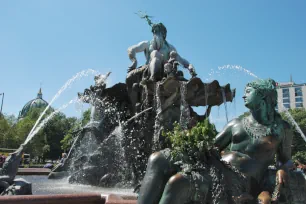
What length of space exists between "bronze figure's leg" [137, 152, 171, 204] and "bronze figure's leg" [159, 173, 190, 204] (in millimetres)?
92

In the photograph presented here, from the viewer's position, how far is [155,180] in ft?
8.39

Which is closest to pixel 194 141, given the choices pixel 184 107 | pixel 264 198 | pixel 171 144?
pixel 264 198

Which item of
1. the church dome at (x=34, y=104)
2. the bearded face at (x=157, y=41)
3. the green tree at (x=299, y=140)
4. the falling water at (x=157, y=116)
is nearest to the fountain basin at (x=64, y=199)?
the falling water at (x=157, y=116)

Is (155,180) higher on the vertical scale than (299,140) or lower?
lower

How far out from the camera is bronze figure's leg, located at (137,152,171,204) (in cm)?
255

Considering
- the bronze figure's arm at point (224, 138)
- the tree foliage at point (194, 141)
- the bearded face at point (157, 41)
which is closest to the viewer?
the tree foliage at point (194, 141)

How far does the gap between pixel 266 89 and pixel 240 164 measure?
0.81 metres

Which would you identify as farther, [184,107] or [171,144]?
[184,107]

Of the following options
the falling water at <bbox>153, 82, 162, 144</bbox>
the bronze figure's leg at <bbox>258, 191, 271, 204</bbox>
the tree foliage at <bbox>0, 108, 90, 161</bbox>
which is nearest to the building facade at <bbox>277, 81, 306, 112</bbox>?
the tree foliage at <bbox>0, 108, 90, 161</bbox>

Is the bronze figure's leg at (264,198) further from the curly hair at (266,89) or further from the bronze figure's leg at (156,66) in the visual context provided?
the bronze figure's leg at (156,66)

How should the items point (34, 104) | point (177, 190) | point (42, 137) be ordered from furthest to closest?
point (34, 104) → point (42, 137) → point (177, 190)

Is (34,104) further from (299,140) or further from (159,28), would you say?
(159,28)

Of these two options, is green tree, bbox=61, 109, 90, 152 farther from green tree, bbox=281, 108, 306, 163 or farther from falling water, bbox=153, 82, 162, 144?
green tree, bbox=281, 108, 306, 163

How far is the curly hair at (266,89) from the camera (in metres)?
3.23
